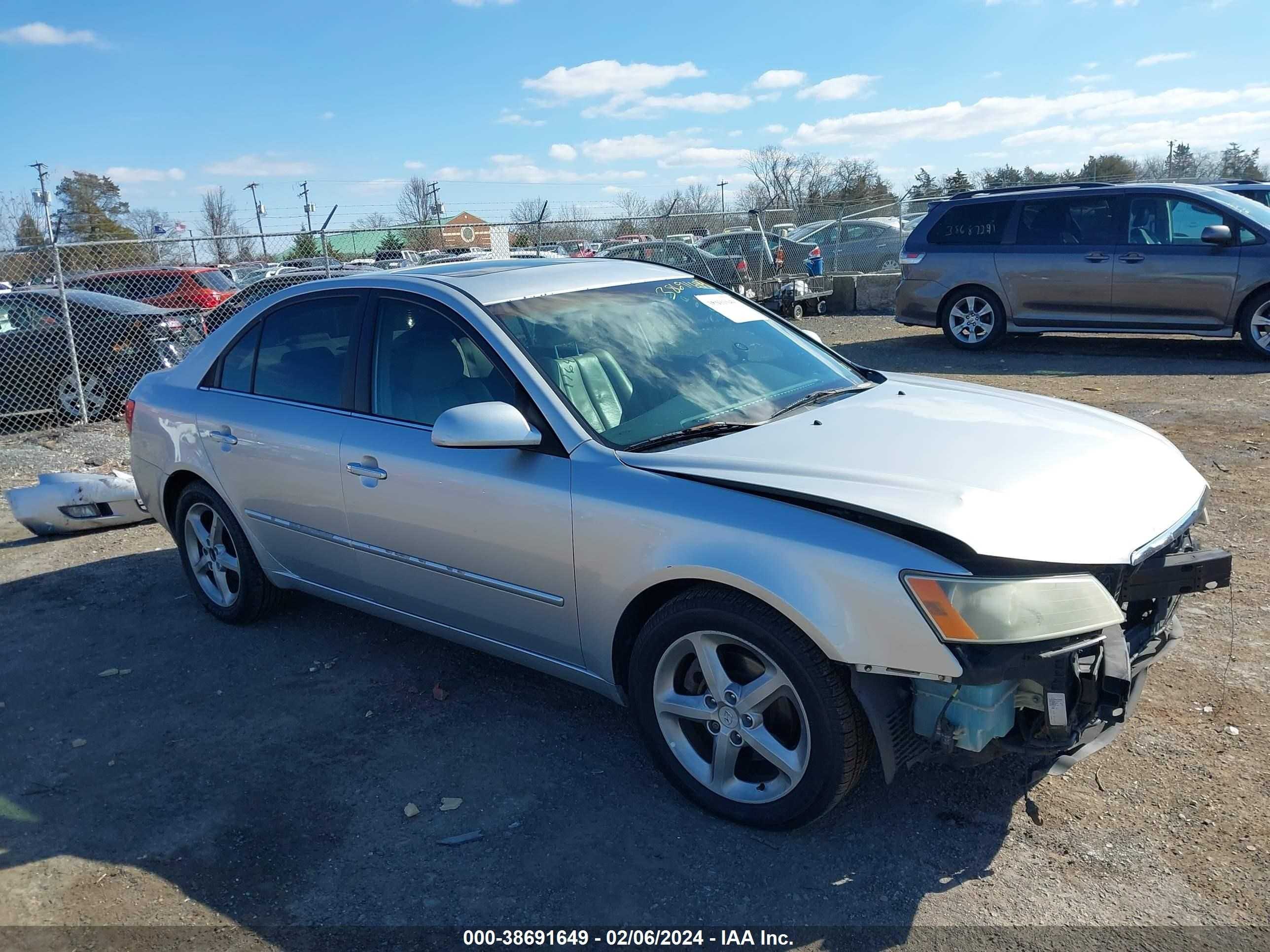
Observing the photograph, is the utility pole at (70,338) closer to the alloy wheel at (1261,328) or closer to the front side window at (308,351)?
the front side window at (308,351)

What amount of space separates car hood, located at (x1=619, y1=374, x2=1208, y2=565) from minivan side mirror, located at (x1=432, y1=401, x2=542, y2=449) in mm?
383

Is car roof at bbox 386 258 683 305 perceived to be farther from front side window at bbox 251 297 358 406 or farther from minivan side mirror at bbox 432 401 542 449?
minivan side mirror at bbox 432 401 542 449

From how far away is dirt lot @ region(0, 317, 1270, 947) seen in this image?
2855 millimetres

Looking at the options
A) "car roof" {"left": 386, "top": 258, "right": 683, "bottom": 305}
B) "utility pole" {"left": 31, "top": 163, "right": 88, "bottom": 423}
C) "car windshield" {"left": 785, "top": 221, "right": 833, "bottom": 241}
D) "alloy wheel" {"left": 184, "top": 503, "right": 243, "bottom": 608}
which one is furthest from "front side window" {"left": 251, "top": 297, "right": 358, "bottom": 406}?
"car windshield" {"left": 785, "top": 221, "right": 833, "bottom": 241}

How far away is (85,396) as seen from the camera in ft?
36.7

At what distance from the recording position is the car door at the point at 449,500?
3486 millimetres

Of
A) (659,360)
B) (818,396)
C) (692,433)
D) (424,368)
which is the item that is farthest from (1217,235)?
(424,368)

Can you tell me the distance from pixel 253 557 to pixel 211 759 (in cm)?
128

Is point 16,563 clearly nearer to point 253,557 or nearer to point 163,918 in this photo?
point 253,557

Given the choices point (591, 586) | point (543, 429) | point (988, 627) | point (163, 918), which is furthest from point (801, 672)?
point (163, 918)

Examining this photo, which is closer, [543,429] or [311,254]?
[543,429]

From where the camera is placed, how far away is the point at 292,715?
4180 millimetres

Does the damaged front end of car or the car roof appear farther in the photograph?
the car roof

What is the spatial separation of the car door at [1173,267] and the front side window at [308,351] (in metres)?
9.29
